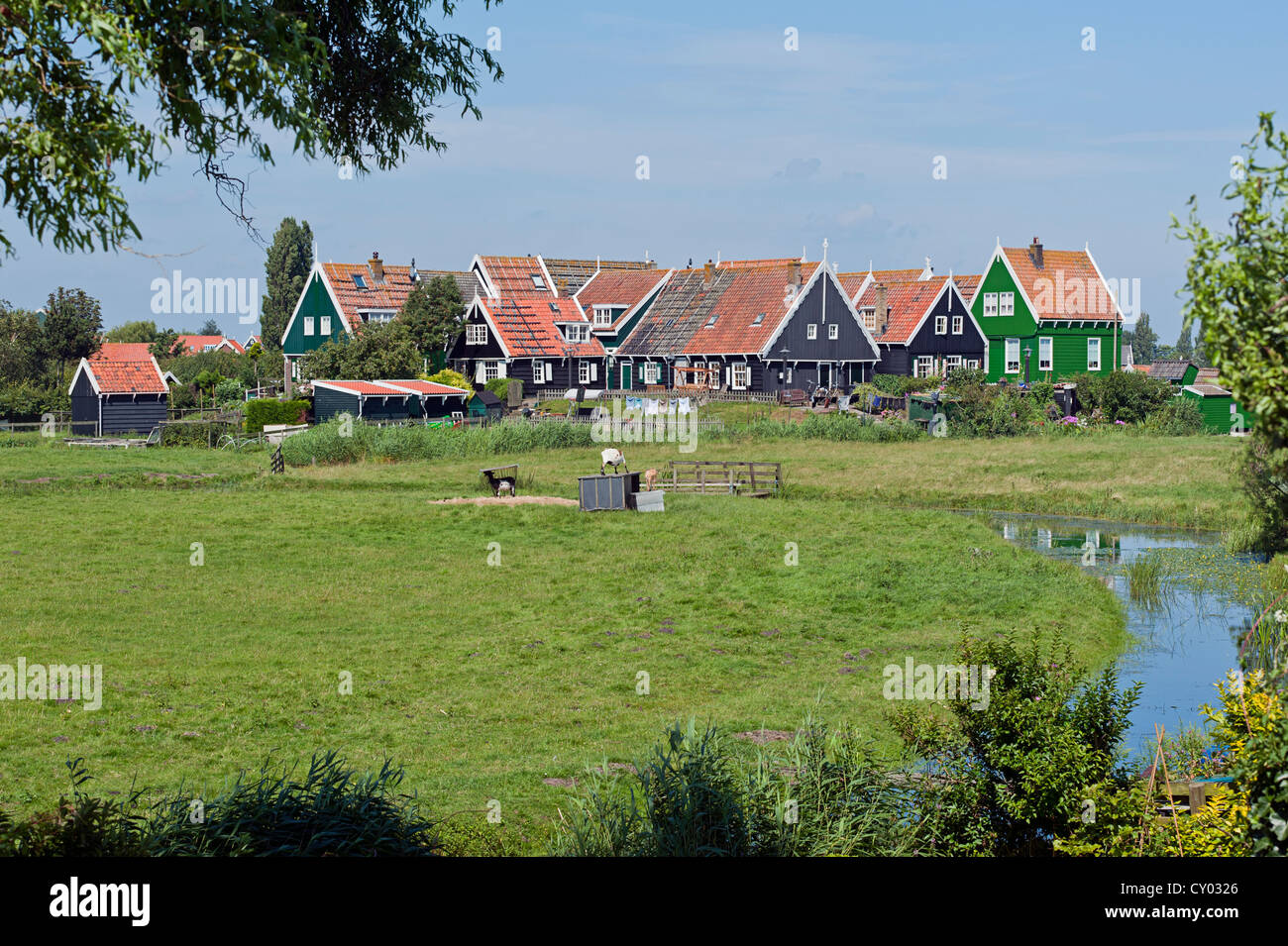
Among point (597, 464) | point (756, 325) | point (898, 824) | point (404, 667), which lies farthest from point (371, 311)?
point (898, 824)

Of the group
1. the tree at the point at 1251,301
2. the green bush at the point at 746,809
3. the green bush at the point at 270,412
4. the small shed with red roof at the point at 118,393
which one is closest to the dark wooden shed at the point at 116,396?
the small shed with red roof at the point at 118,393

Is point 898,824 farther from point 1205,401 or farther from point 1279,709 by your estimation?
point 1205,401

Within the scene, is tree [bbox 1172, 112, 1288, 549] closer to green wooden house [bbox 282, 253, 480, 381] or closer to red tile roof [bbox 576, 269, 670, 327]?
green wooden house [bbox 282, 253, 480, 381]

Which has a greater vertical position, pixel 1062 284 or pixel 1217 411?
pixel 1062 284

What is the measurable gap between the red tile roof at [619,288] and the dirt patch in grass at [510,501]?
4446 centimetres

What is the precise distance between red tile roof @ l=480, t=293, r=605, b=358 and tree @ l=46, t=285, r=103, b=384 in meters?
23.7

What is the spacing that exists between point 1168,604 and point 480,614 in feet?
45.8

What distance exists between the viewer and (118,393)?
6275 centimetres

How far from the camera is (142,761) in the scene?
13.1 metres

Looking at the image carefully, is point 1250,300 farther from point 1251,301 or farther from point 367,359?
point 367,359

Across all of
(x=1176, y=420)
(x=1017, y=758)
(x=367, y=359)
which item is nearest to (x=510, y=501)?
(x=1017, y=758)

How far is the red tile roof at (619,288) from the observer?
260ft

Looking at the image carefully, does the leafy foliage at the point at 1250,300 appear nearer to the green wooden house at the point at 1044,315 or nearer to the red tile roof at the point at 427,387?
the red tile roof at the point at 427,387

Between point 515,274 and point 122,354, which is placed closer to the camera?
point 122,354
